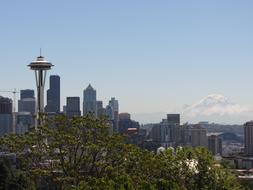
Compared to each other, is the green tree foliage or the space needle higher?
the space needle

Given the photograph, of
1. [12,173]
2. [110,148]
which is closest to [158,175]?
[110,148]

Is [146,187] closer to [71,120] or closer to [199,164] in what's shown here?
[199,164]

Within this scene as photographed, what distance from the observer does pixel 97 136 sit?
45.2 metres

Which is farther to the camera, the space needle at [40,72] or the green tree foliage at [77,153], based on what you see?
the space needle at [40,72]

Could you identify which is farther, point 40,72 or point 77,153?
point 40,72

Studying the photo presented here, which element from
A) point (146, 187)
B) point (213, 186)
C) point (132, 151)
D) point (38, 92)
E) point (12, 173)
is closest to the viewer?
point (146, 187)

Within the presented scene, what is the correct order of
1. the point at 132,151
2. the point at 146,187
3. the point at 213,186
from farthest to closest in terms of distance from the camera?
the point at 132,151, the point at 213,186, the point at 146,187

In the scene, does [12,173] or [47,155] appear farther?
[12,173]

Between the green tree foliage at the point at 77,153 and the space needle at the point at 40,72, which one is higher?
the space needle at the point at 40,72

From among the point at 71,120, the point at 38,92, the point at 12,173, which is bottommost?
the point at 12,173

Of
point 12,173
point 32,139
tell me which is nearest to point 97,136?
point 32,139

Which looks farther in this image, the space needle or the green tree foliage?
the space needle

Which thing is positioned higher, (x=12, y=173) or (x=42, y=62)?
(x=42, y=62)

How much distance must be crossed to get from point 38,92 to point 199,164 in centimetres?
7296
